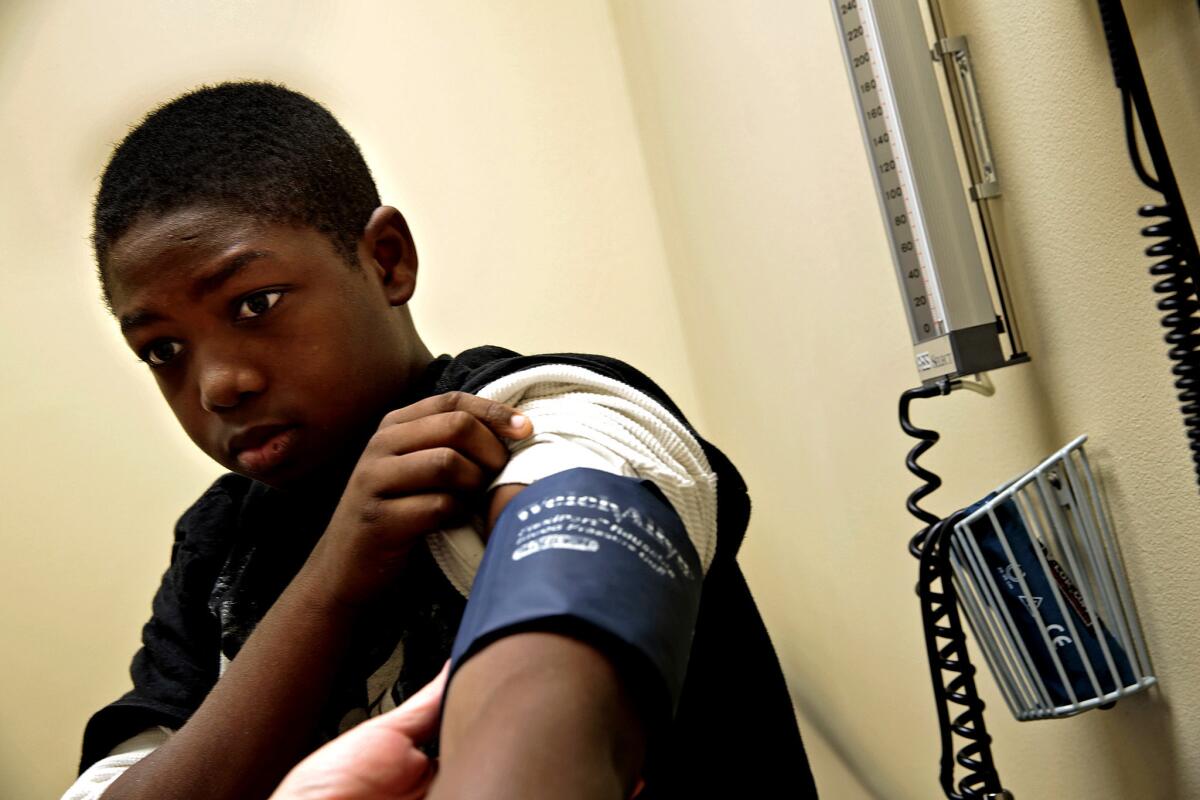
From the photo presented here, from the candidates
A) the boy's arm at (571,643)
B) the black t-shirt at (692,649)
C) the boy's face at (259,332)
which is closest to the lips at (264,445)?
the boy's face at (259,332)

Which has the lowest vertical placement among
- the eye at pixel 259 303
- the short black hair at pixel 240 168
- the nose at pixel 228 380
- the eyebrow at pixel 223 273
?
the nose at pixel 228 380

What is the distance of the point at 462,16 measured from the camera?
7.47 feet

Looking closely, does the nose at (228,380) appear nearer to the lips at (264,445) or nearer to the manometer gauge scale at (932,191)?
the lips at (264,445)

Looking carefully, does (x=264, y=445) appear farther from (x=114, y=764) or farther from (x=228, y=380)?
(x=114, y=764)

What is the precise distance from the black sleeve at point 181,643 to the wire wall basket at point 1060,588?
0.72m

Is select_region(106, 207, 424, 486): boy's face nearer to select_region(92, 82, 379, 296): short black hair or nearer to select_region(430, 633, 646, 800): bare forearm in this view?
select_region(92, 82, 379, 296): short black hair

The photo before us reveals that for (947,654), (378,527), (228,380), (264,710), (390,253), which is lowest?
(947,654)

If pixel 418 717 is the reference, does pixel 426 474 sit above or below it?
above

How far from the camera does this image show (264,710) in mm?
801

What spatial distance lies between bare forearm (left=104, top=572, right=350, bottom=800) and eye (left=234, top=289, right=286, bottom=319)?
9.0 inches

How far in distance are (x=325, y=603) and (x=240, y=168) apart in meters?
0.39

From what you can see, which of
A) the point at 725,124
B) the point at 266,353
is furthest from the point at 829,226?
the point at 266,353

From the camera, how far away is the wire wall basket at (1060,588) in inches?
33.5

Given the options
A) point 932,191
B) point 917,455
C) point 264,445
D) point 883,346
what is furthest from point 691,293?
point 264,445
